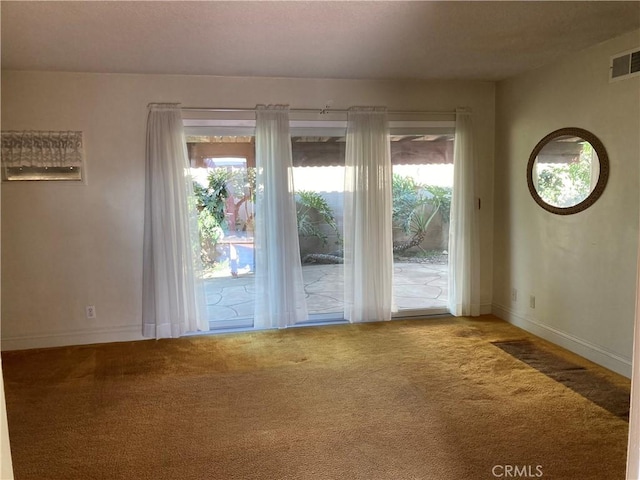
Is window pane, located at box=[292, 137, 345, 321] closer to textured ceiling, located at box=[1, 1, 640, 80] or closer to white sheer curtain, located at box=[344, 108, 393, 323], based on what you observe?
white sheer curtain, located at box=[344, 108, 393, 323]

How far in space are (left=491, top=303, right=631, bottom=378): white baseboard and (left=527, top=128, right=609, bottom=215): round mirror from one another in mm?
1030

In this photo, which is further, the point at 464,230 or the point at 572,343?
the point at 464,230

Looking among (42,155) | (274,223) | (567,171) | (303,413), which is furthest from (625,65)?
(42,155)

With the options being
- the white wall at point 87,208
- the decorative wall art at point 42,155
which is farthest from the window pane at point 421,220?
the decorative wall art at point 42,155

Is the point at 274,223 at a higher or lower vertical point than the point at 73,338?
higher

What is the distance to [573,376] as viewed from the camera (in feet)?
10.6

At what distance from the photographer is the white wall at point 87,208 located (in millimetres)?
3850

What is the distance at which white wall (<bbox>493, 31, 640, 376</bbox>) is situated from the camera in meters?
3.18

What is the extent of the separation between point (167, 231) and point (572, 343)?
3.53 metres

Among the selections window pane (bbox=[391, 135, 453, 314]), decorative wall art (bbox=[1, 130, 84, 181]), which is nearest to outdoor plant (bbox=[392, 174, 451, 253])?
window pane (bbox=[391, 135, 453, 314])

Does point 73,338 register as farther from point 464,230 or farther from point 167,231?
point 464,230

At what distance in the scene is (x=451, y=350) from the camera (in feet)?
12.3

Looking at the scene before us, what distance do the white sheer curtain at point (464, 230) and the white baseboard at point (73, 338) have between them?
10.1ft

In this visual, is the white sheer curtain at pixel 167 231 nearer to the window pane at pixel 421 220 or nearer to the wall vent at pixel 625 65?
the window pane at pixel 421 220
